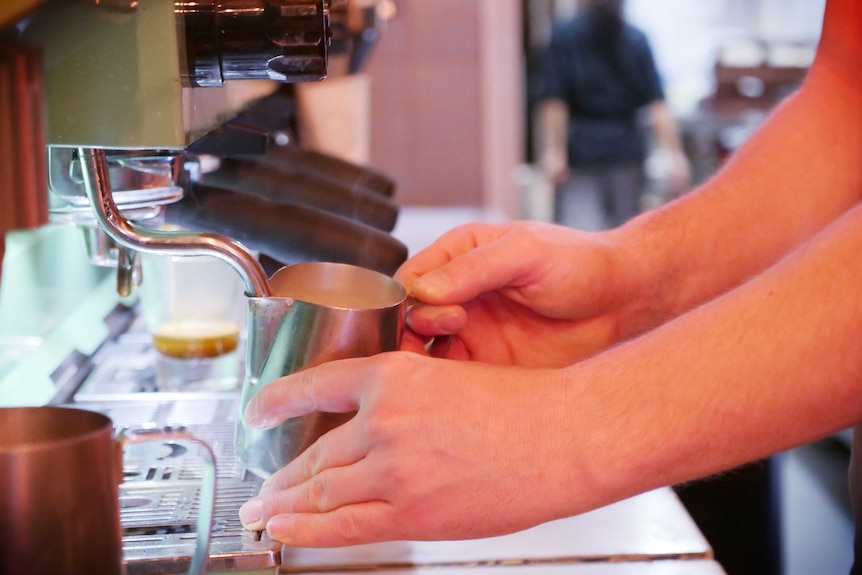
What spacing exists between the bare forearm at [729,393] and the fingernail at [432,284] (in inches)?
6.4

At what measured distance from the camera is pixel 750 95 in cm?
402

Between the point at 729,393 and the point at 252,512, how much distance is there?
28cm

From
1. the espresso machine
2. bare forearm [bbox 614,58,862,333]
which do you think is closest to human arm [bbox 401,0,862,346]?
bare forearm [bbox 614,58,862,333]

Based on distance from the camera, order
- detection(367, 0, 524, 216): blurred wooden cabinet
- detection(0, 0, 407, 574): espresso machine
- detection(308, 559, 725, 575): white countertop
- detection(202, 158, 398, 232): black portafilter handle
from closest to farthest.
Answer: detection(0, 0, 407, 574): espresso machine
detection(308, 559, 725, 575): white countertop
detection(202, 158, 398, 232): black portafilter handle
detection(367, 0, 524, 216): blurred wooden cabinet

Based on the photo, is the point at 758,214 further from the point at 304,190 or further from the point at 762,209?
the point at 304,190

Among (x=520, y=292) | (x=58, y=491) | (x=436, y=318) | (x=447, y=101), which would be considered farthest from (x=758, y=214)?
(x=447, y=101)

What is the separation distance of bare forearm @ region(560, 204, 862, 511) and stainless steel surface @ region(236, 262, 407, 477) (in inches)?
4.7

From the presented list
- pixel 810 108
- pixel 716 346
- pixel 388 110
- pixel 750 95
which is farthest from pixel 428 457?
pixel 750 95

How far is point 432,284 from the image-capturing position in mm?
665

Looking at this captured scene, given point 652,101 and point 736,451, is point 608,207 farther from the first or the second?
point 736,451

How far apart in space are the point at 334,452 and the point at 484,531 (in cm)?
9

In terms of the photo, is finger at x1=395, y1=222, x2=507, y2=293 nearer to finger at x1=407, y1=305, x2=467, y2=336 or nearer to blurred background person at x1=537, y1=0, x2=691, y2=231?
finger at x1=407, y1=305, x2=467, y2=336

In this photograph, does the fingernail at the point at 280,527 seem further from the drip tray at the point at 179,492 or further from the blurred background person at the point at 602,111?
the blurred background person at the point at 602,111

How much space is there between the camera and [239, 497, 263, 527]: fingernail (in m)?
0.54
